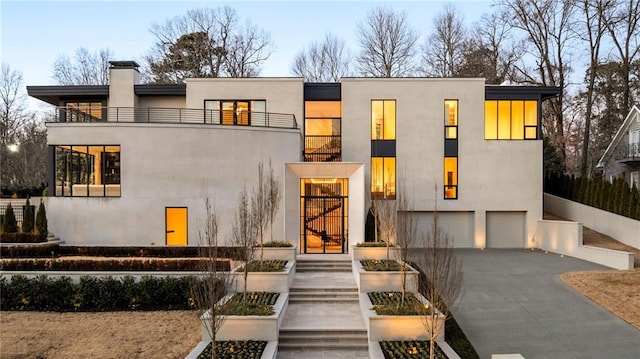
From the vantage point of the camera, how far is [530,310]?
432 inches

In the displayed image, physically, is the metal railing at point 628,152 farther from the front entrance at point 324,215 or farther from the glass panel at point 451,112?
the front entrance at point 324,215

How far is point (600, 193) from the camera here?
1975 cm

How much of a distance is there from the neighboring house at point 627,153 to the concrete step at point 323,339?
24554mm

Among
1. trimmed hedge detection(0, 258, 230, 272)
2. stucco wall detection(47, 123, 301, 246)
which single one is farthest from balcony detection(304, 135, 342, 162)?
trimmed hedge detection(0, 258, 230, 272)

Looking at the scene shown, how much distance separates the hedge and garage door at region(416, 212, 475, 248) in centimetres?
671

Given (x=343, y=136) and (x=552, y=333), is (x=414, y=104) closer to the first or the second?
(x=343, y=136)

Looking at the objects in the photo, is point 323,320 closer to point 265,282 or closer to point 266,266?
point 265,282

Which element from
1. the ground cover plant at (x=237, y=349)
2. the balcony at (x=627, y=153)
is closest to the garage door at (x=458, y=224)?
the ground cover plant at (x=237, y=349)

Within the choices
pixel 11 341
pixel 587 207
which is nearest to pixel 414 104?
pixel 587 207

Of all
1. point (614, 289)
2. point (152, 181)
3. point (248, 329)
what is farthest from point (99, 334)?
point (614, 289)

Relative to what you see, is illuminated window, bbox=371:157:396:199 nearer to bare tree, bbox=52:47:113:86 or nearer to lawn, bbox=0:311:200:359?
lawn, bbox=0:311:200:359

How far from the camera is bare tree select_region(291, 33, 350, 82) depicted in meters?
32.9

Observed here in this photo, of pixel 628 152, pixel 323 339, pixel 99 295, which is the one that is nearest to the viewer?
pixel 323 339

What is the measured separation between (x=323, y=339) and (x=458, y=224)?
43.9 feet
